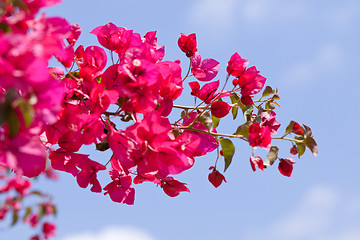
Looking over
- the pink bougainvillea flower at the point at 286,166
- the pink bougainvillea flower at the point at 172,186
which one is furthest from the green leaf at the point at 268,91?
the pink bougainvillea flower at the point at 172,186

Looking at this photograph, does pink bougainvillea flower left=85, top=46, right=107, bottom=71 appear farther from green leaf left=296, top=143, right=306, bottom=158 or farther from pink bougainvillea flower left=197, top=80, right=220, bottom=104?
green leaf left=296, top=143, right=306, bottom=158

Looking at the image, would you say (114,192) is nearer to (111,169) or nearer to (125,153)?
(111,169)

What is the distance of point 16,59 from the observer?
48cm

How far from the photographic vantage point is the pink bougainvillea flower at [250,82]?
96 cm

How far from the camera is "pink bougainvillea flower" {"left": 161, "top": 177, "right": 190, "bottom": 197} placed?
3.32ft

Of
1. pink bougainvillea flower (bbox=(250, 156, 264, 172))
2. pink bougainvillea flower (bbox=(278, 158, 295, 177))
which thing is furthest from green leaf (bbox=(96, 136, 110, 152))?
pink bougainvillea flower (bbox=(278, 158, 295, 177))

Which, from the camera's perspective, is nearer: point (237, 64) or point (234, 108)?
point (237, 64)

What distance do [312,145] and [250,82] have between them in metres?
0.20

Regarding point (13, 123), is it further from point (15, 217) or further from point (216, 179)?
point (216, 179)

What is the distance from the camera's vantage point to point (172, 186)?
1017 millimetres

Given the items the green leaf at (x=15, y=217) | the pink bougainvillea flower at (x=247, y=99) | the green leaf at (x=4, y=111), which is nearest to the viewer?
the green leaf at (x=4, y=111)

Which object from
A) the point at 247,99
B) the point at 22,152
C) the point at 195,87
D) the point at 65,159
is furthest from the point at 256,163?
the point at 22,152

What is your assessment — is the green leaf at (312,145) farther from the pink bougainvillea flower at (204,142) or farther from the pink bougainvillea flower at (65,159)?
the pink bougainvillea flower at (65,159)

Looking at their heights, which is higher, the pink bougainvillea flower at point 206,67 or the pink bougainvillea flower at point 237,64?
the pink bougainvillea flower at point 206,67
